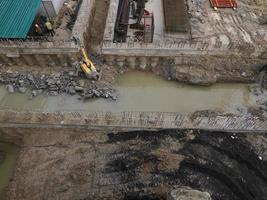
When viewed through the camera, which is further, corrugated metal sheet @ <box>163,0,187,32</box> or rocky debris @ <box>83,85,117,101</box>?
corrugated metal sheet @ <box>163,0,187,32</box>

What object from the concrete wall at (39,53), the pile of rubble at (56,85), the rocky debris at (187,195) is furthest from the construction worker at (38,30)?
the rocky debris at (187,195)

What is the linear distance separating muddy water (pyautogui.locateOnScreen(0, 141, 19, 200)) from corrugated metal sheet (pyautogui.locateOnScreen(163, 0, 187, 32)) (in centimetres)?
1291

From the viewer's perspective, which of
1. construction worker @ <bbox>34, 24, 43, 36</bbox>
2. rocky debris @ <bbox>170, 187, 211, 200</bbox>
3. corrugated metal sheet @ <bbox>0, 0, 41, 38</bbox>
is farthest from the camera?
construction worker @ <bbox>34, 24, 43, 36</bbox>

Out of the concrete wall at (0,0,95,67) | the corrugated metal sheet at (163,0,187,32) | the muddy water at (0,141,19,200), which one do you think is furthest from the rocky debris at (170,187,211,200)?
the corrugated metal sheet at (163,0,187,32)

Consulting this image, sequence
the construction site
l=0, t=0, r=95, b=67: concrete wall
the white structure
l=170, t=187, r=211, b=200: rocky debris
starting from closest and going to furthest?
1. l=170, t=187, r=211, b=200: rocky debris
2. the construction site
3. l=0, t=0, r=95, b=67: concrete wall
4. the white structure

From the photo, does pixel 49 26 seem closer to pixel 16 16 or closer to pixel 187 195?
pixel 16 16

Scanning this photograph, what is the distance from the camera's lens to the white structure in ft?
66.1

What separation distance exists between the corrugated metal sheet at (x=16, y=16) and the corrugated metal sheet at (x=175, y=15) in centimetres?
913

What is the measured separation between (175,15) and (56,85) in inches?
393

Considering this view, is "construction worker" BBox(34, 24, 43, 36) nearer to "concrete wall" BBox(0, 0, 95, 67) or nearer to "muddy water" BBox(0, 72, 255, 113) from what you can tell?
"concrete wall" BBox(0, 0, 95, 67)

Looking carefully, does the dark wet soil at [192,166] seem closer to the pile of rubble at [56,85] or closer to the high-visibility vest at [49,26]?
the pile of rubble at [56,85]

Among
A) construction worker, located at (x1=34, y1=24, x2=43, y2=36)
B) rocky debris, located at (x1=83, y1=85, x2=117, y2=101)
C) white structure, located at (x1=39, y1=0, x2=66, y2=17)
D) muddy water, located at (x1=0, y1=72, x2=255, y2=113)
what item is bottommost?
muddy water, located at (x1=0, y1=72, x2=255, y2=113)

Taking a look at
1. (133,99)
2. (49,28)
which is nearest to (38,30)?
(49,28)

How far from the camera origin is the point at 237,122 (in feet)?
50.2
